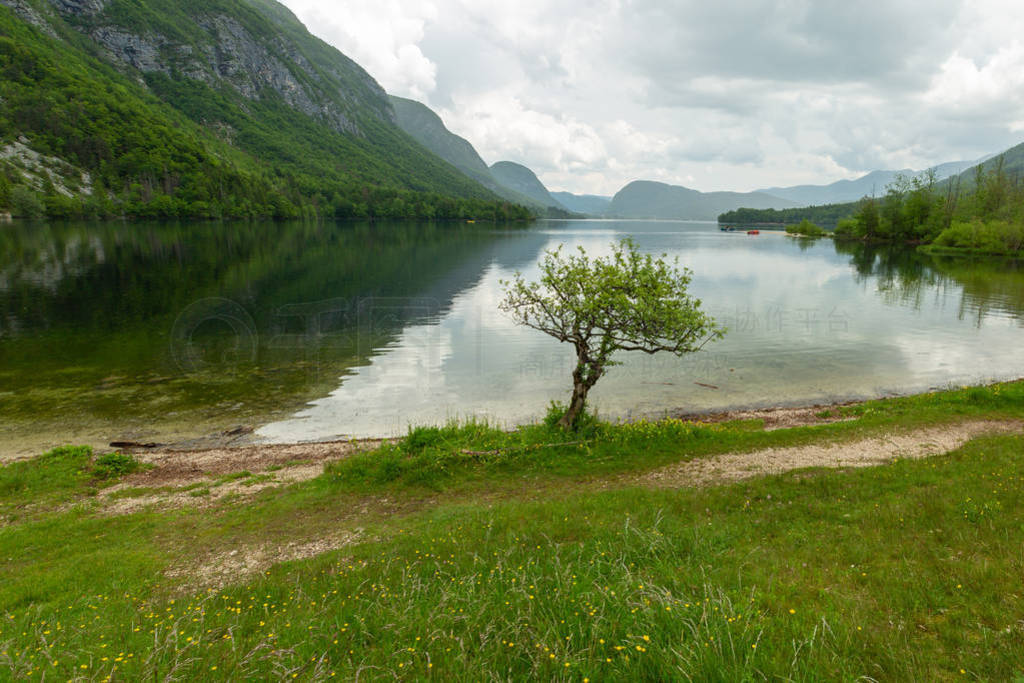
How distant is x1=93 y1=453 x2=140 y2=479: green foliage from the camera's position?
1823cm

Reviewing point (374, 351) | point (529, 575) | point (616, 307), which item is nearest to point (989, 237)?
point (616, 307)

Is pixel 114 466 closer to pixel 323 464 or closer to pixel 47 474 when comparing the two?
pixel 47 474

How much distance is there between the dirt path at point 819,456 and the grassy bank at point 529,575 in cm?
104

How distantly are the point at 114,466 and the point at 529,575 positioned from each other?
756 inches

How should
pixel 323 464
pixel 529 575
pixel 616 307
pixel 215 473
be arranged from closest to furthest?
pixel 529 575 < pixel 215 473 < pixel 323 464 < pixel 616 307

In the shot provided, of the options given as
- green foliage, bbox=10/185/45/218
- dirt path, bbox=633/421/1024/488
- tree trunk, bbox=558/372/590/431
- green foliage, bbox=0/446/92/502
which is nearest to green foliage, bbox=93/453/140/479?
green foliage, bbox=0/446/92/502

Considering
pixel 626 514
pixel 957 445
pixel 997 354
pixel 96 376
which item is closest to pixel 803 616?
pixel 626 514

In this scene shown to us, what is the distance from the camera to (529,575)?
29.3 ft

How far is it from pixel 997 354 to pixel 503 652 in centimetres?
5051

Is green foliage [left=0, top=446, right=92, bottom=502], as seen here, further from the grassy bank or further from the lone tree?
the lone tree

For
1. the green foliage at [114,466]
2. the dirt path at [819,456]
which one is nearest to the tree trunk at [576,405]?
the dirt path at [819,456]

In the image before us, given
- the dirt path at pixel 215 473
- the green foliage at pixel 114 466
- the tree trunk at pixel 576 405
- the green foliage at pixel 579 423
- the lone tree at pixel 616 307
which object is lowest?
the dirt path at pixel 215 473

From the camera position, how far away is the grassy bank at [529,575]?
6164mm

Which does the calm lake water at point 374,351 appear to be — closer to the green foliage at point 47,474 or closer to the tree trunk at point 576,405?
the green foliage at point 47,474
